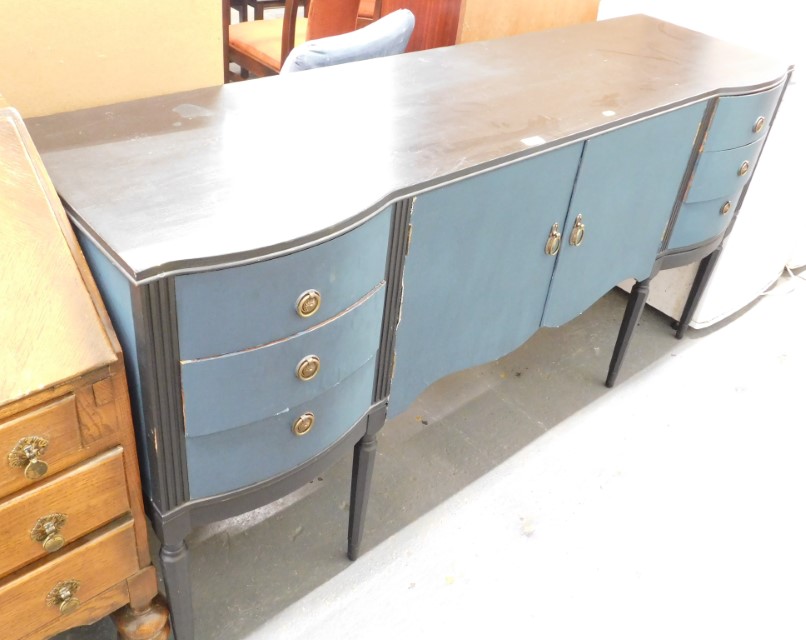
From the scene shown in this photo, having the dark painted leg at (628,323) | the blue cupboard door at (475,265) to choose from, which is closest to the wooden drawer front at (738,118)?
the dark painted leg at (628,323)

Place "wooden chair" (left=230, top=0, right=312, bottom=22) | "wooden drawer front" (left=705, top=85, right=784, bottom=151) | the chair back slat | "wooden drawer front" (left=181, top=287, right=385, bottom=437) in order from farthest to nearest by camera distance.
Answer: "wooden chair" (left=230, top=0, right=312, bottom=22), the chair back slat, "wooden drawer front" (left=705, top=85, right=784, bottom=151), "wooden drawer front" (left=181, top=287, right=385, bottom=437)

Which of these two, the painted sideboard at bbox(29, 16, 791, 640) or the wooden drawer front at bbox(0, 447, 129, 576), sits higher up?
the painted sideboard at bbox(29, 16, 791, 640)

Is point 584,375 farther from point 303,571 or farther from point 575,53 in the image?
point 303,571

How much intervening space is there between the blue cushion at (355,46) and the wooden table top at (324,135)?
232 millimetres

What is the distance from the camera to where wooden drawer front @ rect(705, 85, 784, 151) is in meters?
1.58

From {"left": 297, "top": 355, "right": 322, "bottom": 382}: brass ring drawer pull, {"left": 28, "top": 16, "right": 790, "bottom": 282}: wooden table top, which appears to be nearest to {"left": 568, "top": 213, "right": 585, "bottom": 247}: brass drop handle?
A: {"left": 28, "top": 16, "right": 790, "bottom": 282}: wooden table top

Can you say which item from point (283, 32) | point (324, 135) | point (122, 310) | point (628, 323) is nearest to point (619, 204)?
point (628, 323)

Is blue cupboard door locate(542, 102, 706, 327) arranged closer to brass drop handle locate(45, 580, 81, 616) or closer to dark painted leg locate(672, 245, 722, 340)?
dark painted leg locate(672, 245, 722, 340)

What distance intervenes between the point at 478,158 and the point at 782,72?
950 mm

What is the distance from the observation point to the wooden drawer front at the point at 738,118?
62.2 inches

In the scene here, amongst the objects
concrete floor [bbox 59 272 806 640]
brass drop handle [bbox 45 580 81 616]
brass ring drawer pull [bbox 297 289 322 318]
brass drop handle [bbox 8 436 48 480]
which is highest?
brass ring drawer pull [bbox 297 289 322 318]

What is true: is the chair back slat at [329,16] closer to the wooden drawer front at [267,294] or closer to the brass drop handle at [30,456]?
the wooden drawer front at [267,294]

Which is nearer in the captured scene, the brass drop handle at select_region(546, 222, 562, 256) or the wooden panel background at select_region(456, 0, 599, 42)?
the brass drop handle at select_region(546, 222, 562, 256)

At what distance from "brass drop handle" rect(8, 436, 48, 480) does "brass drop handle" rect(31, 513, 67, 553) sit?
0.25 ft
